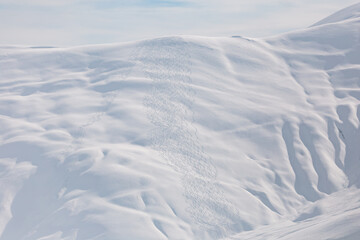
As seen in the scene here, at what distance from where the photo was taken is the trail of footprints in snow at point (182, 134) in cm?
7412

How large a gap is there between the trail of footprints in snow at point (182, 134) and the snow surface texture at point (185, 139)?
167mm

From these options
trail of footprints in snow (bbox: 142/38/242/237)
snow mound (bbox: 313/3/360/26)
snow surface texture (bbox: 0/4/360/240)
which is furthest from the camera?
snow mound (bbox: 313/3/360/26)

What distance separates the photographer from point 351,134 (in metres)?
90.4

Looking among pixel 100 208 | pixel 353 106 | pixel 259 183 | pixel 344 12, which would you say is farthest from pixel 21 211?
pixel 344 12

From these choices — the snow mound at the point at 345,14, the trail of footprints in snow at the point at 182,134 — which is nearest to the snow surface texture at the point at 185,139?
the trail of footprints in snow at the point at 182,134

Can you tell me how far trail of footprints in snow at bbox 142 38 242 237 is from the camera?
7412 cm

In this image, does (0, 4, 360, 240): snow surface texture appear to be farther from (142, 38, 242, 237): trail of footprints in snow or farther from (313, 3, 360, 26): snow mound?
(313, 3, 360, 26): snow mound

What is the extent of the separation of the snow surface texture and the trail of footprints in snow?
0.55 ft

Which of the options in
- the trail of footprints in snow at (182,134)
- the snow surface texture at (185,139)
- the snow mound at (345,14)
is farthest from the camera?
the snow mound at (345,14)

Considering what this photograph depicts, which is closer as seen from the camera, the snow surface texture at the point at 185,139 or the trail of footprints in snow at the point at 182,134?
the snow surface texture at the point at 185,139

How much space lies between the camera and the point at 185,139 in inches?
3319

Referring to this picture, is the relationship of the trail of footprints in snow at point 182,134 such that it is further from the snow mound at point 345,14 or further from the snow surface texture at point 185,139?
the snow mound at point 345,14

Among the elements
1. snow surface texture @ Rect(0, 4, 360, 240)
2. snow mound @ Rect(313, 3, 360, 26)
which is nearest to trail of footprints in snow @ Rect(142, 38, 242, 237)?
snow surface texture @ Rect(0, 4, 360, 240)

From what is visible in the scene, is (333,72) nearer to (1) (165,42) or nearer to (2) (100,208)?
(1) (165,42)
